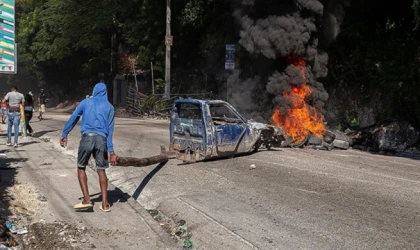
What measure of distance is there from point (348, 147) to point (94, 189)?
961 cm

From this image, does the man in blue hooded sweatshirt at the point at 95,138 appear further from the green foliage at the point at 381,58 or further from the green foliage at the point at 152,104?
the green foliage at the point at 152,104

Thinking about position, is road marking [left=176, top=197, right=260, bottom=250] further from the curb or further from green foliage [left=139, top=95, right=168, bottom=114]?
green foliage [left=139, top=95, right=168, bottom=114]

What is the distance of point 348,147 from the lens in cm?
1453

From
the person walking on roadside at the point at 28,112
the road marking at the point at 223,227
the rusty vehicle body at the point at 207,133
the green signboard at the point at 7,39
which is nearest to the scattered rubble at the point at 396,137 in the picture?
the rusty vehicle body at the point at 207,133

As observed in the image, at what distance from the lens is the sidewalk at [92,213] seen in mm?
5238

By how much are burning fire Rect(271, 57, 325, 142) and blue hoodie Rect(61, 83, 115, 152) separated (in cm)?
852

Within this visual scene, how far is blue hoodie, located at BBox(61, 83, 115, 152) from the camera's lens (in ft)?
20.1

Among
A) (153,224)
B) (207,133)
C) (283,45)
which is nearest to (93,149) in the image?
(153,224)

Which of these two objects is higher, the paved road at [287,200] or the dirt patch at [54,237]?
the paved road at [287,200]

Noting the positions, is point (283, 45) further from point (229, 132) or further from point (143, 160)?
point (143, 160)

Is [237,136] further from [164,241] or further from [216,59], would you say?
[216,59]

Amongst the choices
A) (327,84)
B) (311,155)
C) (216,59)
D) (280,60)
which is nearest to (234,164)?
(311,155)

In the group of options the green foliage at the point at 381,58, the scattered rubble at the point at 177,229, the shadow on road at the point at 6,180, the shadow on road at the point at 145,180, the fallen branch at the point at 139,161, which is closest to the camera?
the scattered rubble at the point at 177,229

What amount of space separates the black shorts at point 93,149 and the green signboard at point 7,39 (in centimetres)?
649
